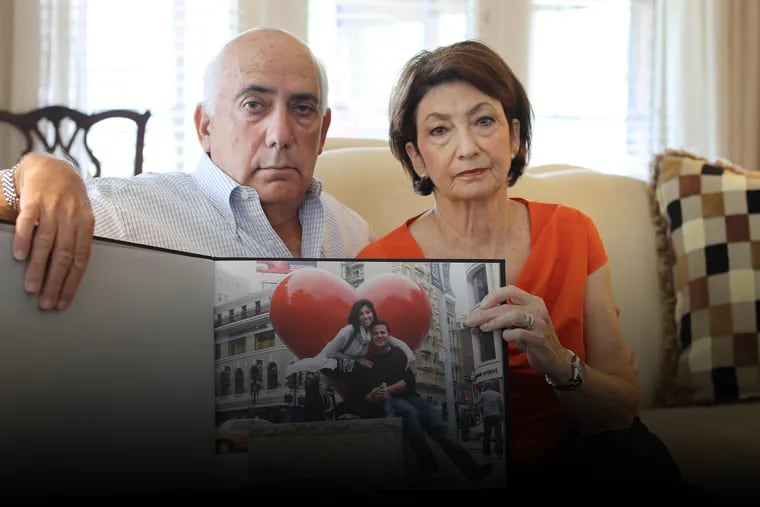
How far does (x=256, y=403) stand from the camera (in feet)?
2.91

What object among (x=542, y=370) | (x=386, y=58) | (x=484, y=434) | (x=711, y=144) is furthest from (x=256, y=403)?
(x=711, y=144)

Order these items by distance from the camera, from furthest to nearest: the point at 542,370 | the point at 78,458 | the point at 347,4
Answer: the point at 347,4
the point at 542,370
the point at 78,458

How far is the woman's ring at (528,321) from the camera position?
946 mm

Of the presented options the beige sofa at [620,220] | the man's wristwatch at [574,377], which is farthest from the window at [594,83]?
the man's wristwatch at [574,377]

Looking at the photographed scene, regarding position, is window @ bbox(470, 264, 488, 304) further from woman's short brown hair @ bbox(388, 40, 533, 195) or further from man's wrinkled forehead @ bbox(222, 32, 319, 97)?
man's wrinkled forehead @ bbox(222, 32, 319, 97)

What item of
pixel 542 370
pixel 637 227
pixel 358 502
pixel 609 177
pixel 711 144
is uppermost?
pixel 711 144

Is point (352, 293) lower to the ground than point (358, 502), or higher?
higher

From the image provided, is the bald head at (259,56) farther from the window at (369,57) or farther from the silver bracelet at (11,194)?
the window at (369,57)

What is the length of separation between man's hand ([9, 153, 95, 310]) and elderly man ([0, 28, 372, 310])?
25 cm

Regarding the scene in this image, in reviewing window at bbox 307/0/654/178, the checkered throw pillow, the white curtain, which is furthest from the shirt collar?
the white curtain

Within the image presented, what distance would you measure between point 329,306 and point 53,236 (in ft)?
0.94

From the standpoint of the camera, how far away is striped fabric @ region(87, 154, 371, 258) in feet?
3.66

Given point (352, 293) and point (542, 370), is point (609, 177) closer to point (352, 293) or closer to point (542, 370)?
point (542, 370)

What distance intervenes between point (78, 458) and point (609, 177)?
3.74ft
